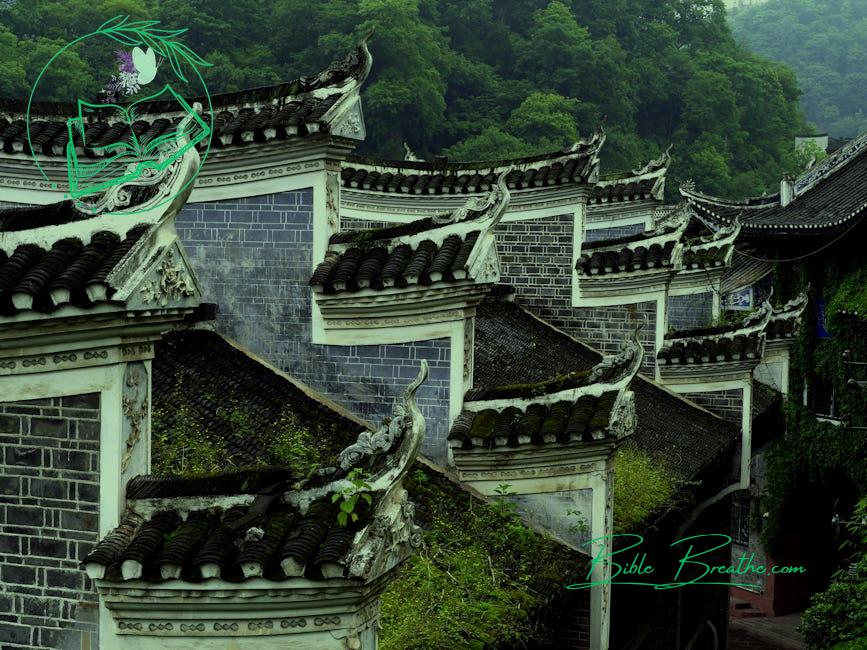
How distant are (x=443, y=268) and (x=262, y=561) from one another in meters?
6.69

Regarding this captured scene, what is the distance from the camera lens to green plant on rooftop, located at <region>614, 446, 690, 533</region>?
16.5 meters

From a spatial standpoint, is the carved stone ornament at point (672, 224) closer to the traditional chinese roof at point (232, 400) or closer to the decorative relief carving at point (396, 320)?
the decorative relief carving at point (396, 320)

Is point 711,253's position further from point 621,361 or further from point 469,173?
point 621,361

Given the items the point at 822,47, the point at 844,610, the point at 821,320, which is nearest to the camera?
the point at 844,610

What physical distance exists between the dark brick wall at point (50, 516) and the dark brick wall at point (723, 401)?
19.5 metres

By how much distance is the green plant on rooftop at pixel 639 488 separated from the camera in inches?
648

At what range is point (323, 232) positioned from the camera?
583 inches

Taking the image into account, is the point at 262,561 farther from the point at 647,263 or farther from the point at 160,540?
the point at 647,263

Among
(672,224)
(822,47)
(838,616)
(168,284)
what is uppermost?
(822,47)

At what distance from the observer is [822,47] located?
5369 inches

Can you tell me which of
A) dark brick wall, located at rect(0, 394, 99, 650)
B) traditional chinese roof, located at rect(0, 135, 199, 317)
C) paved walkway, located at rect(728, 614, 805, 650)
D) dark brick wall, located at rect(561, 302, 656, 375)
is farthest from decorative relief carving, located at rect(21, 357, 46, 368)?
paved walkway, located at rect(728, 614, 805, 650)

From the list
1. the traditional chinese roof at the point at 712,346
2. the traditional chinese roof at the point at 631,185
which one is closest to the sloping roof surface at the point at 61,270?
the traditional chinese roof at the point at 712,346

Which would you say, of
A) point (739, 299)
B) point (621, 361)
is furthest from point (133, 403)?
point (739, 299)

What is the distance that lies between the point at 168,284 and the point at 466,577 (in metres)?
5.14
